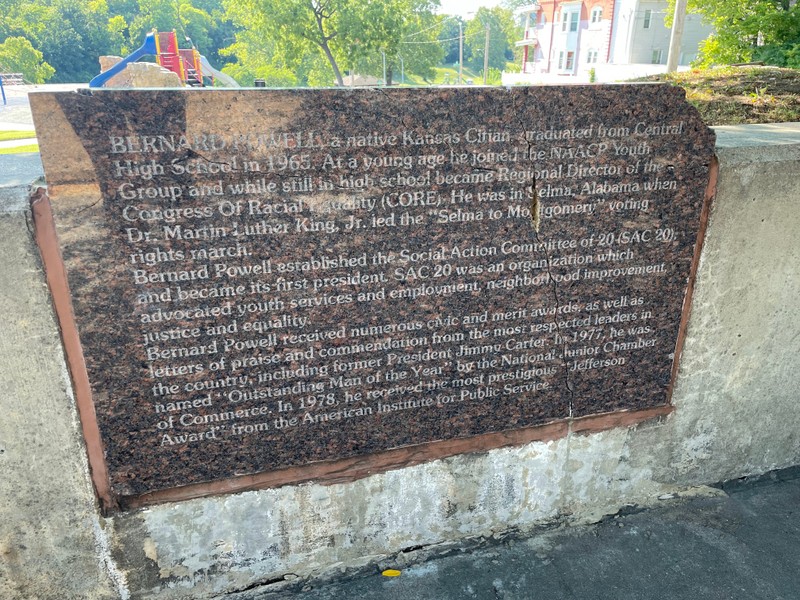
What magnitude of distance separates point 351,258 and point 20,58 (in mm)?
40961

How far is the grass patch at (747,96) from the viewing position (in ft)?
15.8

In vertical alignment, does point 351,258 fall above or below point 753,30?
below

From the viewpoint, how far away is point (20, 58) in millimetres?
33906

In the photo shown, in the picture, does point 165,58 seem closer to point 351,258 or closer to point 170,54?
point 170,54

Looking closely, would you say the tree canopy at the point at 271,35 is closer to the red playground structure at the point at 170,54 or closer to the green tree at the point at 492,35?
the green tree at the point at 492,35

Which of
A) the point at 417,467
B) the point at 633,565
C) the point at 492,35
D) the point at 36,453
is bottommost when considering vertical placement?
the point at 633,565

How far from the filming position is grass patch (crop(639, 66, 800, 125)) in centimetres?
480

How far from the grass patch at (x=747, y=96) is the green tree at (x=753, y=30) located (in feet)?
16.0

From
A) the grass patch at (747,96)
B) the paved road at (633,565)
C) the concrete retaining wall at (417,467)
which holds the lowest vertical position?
the paved road at (633,565)

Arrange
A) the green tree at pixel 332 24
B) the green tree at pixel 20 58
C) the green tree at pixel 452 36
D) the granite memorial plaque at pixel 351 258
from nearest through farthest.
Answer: the granite memorial plaque at pixel 351 258 → the green tree at pixel 332 24 → the green tree at pixel 20 58 → the green tree at pixel 452 36

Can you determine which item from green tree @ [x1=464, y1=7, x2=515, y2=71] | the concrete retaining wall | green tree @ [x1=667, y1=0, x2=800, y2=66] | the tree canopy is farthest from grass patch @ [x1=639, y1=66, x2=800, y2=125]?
green tree @ [x1=464, y1=7, x2=515, y2=71]

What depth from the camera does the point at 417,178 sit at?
80.2 inches

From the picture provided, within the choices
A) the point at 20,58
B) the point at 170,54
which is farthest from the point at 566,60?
the point at 20,58

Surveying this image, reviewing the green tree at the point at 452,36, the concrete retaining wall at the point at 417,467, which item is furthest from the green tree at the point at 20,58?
the green tree at the point at 452,36
